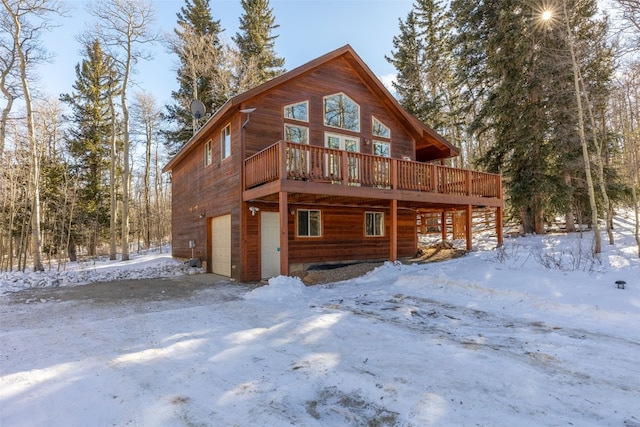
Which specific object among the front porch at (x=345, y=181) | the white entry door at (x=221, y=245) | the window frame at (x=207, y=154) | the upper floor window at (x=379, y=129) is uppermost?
the upper floor window at (x=379, y=129)

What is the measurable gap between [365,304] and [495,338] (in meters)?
2.49

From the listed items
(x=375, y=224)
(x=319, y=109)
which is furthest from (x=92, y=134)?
(x=375, y=224)

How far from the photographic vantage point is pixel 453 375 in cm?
323

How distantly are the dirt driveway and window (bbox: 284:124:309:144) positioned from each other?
479cm

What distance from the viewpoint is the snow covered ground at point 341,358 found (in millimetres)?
2641

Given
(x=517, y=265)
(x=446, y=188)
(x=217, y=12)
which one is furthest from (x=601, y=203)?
(x=217, y=12)

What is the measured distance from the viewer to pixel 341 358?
147 inches

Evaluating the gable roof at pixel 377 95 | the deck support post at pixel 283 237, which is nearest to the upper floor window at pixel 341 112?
the gable roof at pixel 377 95

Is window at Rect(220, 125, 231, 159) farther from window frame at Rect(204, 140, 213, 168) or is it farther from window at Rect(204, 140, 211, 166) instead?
window at Rect(204, 140, 211, 166)

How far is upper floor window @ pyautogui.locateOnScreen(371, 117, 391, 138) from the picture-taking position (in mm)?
12808

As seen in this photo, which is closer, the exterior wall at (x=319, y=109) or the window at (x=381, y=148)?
the exterior wall at (x=319, y=109)

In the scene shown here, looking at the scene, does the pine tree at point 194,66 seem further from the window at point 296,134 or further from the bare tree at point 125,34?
the window at point 296,134

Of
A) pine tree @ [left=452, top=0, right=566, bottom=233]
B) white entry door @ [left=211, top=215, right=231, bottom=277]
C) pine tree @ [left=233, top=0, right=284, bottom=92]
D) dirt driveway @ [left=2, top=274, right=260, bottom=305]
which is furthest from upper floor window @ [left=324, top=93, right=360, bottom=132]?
pine tree @ [left=233, top=0, right=284, bottom=92]

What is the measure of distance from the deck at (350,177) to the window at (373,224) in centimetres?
234
